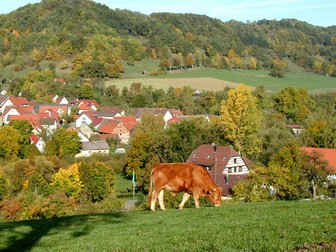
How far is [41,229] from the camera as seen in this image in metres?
13.1

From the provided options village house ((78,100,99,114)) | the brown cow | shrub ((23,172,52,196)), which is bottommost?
Answer: village house ((78,100,99,114))

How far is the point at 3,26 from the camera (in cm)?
18888

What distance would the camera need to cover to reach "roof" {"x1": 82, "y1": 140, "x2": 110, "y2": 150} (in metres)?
77.6

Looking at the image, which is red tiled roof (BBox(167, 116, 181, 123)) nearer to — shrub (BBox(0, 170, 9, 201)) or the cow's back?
shrub (BBox(0, 170, 9, 201))

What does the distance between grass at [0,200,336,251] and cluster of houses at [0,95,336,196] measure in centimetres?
3327

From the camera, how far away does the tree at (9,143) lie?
66562mm

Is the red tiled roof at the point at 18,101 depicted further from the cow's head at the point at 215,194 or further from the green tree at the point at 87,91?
the cow's head at the point at 215,194

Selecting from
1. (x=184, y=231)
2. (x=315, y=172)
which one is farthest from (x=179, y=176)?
(x=315, y=172)

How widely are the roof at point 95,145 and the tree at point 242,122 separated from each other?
2386cm

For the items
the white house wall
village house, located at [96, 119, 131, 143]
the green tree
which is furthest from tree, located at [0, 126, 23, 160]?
the green tree

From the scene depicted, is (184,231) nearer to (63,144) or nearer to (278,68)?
(63,144)

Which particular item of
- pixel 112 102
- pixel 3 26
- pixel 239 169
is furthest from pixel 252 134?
pixel 3 26

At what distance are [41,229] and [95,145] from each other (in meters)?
66.1

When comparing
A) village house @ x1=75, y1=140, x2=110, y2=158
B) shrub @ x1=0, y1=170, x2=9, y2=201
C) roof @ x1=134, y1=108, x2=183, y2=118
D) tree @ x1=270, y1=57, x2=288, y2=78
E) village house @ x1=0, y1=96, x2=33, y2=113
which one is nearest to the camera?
shrub @ x1=0, y1=170, x2=9, y2=201
